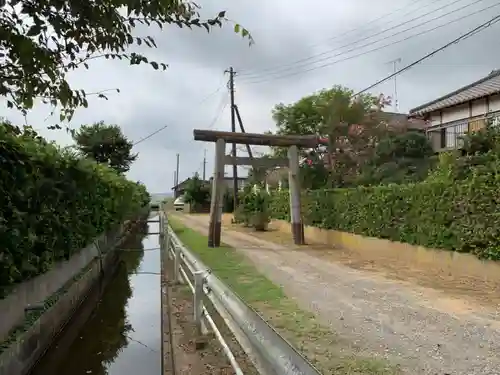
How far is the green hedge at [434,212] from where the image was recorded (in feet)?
29.5

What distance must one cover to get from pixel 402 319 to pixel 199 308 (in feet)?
8.65

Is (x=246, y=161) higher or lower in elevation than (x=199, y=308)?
higher

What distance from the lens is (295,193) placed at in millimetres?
17094

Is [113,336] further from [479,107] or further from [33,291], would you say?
[479,107]

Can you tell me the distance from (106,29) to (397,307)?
593 cm

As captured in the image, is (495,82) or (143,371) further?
(495,82)

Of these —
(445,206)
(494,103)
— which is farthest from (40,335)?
(494,103)

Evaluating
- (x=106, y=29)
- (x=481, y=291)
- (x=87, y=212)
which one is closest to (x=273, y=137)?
(x=87, y=212)

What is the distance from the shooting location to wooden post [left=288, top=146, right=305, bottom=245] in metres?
16.8

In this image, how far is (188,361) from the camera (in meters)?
5.17

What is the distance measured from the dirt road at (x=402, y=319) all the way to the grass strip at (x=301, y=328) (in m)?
0.18

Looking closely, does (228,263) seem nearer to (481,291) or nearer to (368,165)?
(481,291)

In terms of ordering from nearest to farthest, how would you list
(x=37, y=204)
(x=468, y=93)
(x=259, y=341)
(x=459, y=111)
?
(x=259, y=341) < (x=37, y=204) < (x=459, y=111) < (x=468, y=93)

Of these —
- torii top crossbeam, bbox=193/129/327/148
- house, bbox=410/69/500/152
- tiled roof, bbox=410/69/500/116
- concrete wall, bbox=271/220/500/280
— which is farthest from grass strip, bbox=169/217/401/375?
tiled roof, bbox=410/69/500/116
